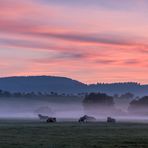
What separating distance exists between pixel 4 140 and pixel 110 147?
33.5 ft

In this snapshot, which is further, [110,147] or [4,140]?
[4,140]

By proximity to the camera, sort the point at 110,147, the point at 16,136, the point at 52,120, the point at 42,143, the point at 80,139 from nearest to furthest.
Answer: the point at 110,147 → the point at 42,143 → the point at 80,139 → the point at 16,136 → the point at 52,120

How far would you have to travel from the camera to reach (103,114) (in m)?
192

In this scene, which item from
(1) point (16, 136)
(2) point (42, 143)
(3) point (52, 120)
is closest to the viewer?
(2) point (42, 143)

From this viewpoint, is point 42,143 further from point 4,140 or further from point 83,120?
point 83,120

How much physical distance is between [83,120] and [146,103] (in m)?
99.6

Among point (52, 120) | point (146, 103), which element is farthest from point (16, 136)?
point (146, 103)

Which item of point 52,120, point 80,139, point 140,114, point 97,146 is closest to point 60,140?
point 80,139

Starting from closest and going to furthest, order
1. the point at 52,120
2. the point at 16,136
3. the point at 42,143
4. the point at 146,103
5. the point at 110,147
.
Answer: the point at 110,147 < the point at 42,143 < the point at 16,136 < the point at 52,120 < the point at 146,103

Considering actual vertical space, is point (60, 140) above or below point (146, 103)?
below

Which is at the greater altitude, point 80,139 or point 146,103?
point 146,103

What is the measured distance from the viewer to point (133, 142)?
47.8 meters

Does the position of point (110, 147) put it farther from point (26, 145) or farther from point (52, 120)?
point (52, 120)

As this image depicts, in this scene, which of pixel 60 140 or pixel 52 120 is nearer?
pixel 60 140
